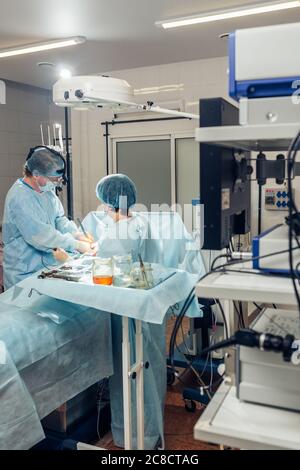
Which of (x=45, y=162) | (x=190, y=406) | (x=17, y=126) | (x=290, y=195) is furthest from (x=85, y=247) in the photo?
(x=17, y=126)

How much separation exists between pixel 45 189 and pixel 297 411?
2.28 metres

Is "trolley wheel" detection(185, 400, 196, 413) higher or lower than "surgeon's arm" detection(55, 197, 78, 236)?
lower

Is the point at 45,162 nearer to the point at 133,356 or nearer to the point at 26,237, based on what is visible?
the point at 26,237

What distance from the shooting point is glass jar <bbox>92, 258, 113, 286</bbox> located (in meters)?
1.88

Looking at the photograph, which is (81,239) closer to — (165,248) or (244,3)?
(165,248)

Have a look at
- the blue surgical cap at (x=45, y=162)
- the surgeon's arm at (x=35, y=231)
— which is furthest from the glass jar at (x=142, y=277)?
the blue surgical cap at (x=45, y=162)

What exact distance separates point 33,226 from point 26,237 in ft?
0.27

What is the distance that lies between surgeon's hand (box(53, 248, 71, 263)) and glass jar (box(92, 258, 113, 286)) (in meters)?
0.81

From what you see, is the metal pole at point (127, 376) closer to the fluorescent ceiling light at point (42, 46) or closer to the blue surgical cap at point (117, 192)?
the blue surgical cap at point (117, 192)

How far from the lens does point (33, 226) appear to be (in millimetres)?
2787

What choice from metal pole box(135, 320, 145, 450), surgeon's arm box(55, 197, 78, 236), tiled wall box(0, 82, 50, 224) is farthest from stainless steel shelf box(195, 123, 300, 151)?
tiled wall box(0, 82, 50, 224)

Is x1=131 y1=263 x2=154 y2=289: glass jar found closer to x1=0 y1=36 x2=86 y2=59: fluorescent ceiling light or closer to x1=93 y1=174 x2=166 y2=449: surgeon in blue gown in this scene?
x1=93 y1=174 x2=166 y2=449: surgeon in blue gown

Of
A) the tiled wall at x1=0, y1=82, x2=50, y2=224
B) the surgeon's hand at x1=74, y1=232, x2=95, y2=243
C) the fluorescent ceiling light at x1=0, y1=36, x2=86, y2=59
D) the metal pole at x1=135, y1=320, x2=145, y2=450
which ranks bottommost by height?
the metal pole at x1=135, y1=320, x2=145, y2=450
